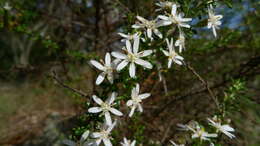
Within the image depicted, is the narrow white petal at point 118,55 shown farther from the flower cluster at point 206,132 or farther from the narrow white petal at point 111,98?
the flower cluster at point 206,132

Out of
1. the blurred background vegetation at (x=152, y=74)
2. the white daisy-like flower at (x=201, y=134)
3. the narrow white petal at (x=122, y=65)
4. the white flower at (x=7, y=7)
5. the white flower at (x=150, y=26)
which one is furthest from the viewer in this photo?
the white flower at (x=7, y=7)

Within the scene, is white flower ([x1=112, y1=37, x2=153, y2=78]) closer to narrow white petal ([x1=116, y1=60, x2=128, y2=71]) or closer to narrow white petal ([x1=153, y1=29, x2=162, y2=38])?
narrow white petal ([x1=116, y1=60, x2=128, y2=71])

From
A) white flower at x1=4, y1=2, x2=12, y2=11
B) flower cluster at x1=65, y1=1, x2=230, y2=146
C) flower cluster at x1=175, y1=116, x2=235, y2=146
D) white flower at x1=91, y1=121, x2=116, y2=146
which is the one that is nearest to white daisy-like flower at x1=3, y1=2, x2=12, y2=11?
white flower at x1=4, y1=2, x2=12, y2=11

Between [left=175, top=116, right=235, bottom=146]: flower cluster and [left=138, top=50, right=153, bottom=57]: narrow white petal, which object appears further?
[left=175, top=116, right=235, bottom=146]: flower cluster

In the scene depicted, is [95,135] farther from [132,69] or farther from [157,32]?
[157,32]

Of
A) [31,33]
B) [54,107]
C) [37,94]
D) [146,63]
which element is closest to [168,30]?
[146,63]

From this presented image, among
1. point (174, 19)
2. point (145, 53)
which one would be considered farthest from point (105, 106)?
point (174, 19)

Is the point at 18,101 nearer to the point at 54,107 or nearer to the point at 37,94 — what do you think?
the point at 37,94

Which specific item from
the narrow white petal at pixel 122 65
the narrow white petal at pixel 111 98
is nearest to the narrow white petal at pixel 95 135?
the narrow white petal at pixel 111 98
